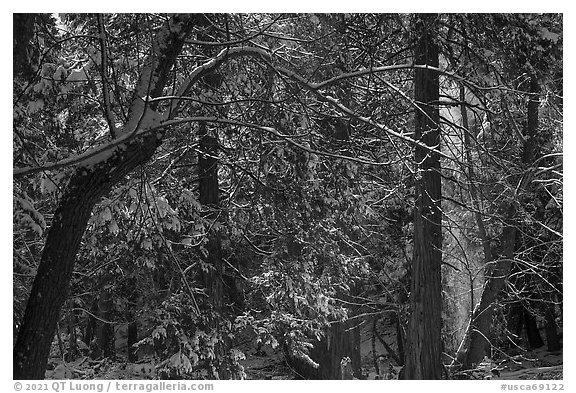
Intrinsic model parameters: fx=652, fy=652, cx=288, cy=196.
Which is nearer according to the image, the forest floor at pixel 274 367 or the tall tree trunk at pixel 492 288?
the forest floor at pixel 274 367

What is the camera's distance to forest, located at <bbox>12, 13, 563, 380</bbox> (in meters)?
5.02

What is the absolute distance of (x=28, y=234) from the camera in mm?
6652

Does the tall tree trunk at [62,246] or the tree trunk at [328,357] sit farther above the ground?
the tall tree trunk at [62,246]

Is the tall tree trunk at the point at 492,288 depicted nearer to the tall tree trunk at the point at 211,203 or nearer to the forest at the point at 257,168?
the forest at the point at 257,168

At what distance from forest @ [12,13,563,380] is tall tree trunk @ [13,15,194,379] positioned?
0.04 feet

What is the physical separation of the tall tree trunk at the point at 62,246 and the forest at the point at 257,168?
0.04 feet

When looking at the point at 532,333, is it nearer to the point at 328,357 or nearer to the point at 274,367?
the point at 274,367

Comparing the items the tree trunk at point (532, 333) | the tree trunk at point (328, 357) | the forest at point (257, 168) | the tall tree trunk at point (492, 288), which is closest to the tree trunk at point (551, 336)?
the tree trunk at point (532, 333)

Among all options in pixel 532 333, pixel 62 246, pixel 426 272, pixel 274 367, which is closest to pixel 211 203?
pixel 426 272

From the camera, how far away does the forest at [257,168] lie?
5020mm

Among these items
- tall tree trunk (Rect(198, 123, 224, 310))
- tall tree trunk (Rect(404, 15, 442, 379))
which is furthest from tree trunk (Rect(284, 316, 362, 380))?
tall tree trunk (Rect(404, 15, 442, 379))
